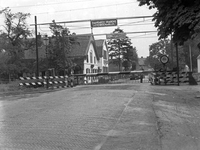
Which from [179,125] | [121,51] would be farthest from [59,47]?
[121,51]

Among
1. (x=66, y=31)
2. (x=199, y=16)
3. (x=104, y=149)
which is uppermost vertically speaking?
(x=66, y=31)

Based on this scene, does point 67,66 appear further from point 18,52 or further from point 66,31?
point 18,52

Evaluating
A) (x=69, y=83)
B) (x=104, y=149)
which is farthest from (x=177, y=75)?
(x=104, y=149)

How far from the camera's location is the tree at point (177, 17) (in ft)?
31.8

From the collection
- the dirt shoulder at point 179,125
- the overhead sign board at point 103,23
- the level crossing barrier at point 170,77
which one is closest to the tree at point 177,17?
the dirt shoulder at point 179,125

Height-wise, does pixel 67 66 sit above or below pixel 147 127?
above

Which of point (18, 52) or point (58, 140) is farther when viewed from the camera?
point (18, 52)

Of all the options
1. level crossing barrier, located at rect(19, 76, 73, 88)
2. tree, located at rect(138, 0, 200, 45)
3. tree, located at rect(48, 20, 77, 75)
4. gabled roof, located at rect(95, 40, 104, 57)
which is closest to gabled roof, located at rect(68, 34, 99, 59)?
tree, located at rect(48, 20, 77, 75)

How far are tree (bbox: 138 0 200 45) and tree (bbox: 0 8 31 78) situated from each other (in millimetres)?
29298

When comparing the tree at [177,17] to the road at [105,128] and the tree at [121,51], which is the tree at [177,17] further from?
the tree at [121,51]

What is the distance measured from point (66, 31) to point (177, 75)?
1580cm

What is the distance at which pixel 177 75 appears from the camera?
20.3 meters

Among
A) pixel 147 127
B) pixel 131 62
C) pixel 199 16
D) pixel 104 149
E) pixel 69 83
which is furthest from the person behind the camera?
pixel 131 62

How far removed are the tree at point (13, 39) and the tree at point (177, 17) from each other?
29.3 meters
